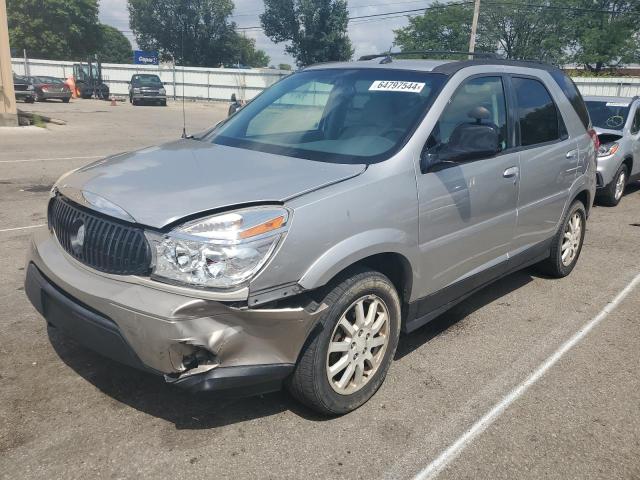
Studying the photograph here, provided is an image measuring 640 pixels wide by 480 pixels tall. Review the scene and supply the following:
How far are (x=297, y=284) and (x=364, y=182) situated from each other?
2.33 ft

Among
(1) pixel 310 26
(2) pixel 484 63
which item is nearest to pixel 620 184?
(2) pixel 484 63

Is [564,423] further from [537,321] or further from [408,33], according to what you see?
[408,33]

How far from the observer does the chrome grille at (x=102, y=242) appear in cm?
264

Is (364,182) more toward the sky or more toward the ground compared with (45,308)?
more toward the sky

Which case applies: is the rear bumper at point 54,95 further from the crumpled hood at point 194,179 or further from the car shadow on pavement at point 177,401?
the car shadow on pavement at point 177,401

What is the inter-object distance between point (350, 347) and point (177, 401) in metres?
1.00

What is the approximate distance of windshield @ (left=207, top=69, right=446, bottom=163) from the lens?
137 inches

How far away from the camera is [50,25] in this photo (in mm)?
58844

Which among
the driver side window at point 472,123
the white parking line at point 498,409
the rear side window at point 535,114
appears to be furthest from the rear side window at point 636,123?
the driver side window at point 472,123

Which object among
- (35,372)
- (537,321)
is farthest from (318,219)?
(537,321)

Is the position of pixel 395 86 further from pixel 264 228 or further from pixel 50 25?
pixel 50 25

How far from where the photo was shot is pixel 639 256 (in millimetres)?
6441

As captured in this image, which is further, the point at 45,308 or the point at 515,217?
the point at 515,217

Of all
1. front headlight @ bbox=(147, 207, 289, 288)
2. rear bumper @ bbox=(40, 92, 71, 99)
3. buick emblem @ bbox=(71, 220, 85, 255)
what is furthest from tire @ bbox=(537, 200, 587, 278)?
rear bumper @ bbox=(40, 92, 71, 99)
